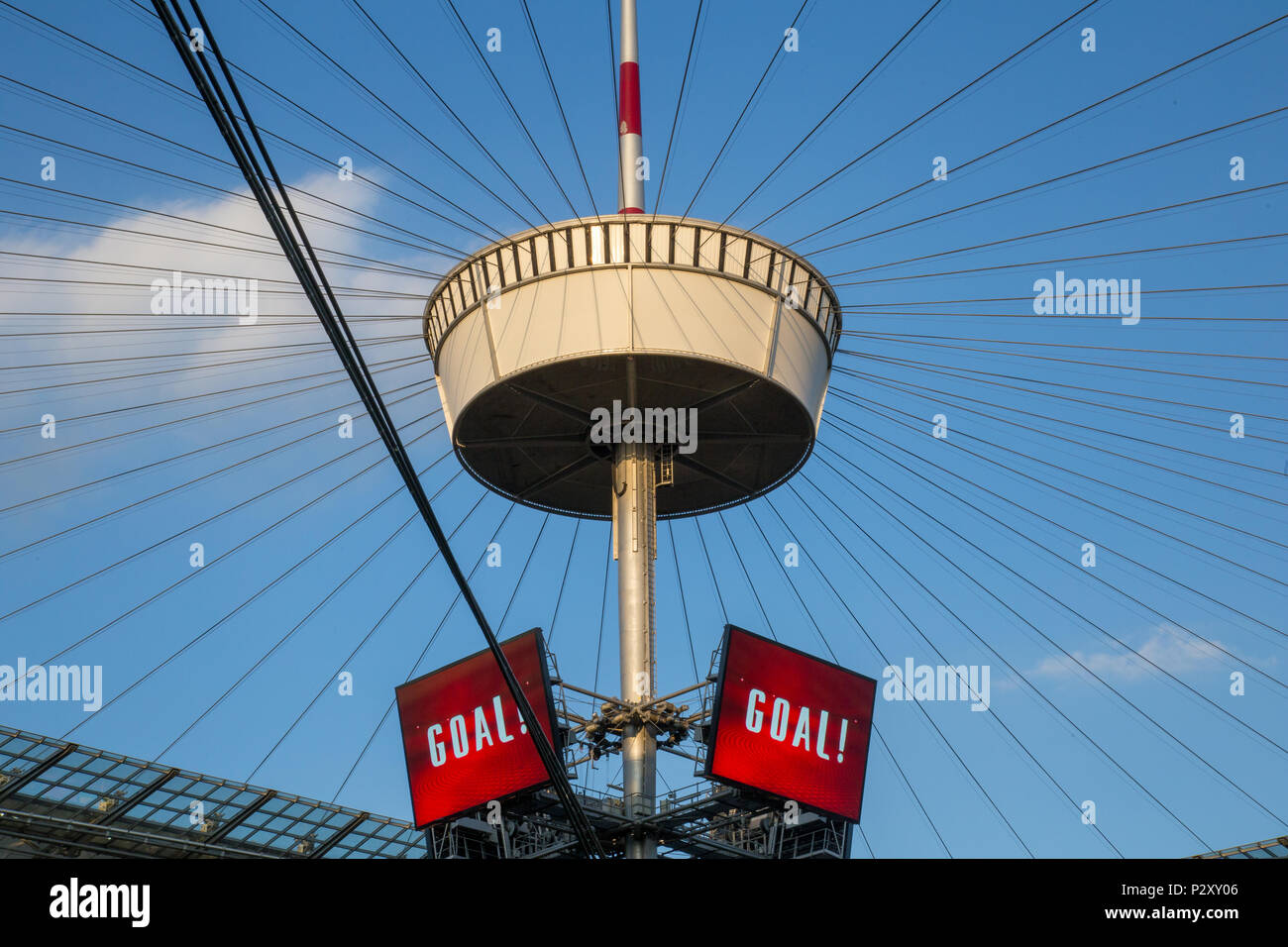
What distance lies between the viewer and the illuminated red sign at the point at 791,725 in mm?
36531

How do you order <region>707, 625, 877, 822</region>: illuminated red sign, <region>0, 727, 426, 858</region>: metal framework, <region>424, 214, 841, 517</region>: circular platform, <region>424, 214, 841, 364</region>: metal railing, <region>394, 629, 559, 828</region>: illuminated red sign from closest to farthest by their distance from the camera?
<region>424, 214, 841, 517</region>: circular platform < <region>707, 625, 877, 822</region>: illuminated red sign < <region>424, 214, 841, 364</region>: metal railing < <region>394, 629, 559, 828</region>: illuminated red sign < <region>0, 727, 426, 858</region>: metal framework

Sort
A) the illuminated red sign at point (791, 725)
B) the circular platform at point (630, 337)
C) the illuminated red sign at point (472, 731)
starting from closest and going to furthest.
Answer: the circular platform at point (630, 337)
the illuminated red sign at point (791, 725)
the illuminated red sign at point (472, 731)

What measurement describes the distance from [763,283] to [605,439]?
6.03m

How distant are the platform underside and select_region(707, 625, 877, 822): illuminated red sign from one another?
573 cm

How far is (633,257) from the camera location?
36.9 m

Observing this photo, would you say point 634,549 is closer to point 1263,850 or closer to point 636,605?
point 636,605

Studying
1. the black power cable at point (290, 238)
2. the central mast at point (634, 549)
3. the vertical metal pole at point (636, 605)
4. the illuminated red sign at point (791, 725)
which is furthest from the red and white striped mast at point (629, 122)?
the black power cable at point (290, 238)

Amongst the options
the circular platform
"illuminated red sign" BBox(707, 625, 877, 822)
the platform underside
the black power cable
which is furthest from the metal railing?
the black power cable

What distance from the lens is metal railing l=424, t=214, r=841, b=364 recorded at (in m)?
36.9

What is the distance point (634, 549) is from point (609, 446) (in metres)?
3.31

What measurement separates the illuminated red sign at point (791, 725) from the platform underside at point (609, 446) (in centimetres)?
573

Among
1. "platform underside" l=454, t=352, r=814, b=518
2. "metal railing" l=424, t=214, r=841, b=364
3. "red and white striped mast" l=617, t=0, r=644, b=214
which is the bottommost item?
"platform underside" l=454, t=352, r=814, b=518

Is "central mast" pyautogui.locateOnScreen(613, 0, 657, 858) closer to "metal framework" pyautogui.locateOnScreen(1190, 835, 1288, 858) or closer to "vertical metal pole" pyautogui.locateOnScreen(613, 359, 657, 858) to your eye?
"vertical metal pole" pyautogui.locateOnScreen(613, 359, 657, 858)

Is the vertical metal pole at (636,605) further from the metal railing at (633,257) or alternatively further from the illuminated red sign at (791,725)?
the metal railing at (633,257)
